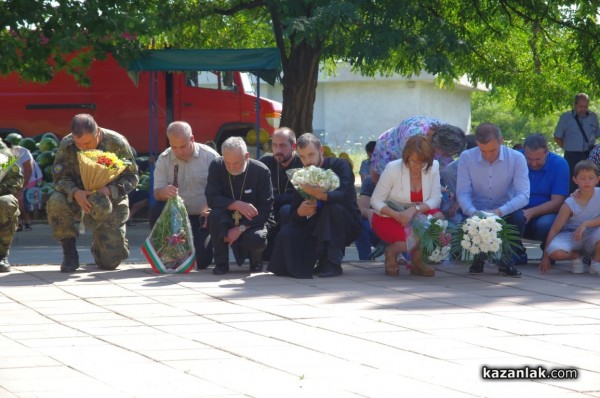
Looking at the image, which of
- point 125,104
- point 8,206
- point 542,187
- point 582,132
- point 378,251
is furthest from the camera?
point 125,104

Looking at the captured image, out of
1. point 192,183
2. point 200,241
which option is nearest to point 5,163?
point 192,183

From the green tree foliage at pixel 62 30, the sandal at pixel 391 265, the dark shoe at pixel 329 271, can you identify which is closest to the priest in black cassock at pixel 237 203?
the dark shoe at pixel 329 271

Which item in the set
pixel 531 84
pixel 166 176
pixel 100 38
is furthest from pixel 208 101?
pixel 166 176

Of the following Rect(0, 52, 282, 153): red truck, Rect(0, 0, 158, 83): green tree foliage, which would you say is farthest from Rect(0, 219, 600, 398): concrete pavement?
Rect(0, 52, 282, 153): red truck

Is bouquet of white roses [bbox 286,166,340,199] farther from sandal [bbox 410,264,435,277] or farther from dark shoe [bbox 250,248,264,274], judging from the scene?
sandal [bbox 410,264,435,277]

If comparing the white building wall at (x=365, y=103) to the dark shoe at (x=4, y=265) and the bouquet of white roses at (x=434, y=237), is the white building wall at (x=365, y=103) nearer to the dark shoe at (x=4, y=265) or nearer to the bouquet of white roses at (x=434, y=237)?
the dark shoe at (x=4, y=265)

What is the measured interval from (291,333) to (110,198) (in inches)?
141

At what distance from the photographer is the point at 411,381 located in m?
6.13

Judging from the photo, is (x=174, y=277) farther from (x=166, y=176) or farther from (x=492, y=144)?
Result: (x=492, y=144)

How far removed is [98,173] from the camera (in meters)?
10.3

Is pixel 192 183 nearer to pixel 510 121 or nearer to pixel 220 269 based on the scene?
pixel 220 269

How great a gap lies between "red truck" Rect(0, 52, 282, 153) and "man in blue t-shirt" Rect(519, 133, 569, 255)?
1040cm

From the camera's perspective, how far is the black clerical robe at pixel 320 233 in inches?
404

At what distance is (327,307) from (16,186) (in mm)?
3793
